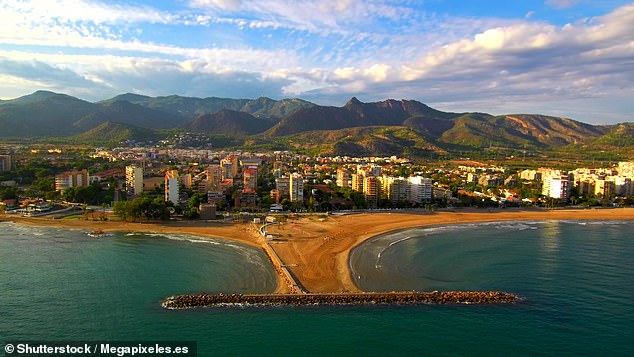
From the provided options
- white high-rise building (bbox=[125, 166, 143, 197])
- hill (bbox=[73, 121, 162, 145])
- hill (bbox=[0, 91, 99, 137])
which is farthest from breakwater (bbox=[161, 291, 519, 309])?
hill (bbox=[0, 91, 99, 137])

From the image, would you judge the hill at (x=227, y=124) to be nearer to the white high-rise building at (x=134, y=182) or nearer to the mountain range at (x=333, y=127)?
the mountain range at (x=333, y=127)

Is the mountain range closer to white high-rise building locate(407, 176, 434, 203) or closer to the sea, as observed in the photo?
white high-rise building locate(407, 176, 434, 203)

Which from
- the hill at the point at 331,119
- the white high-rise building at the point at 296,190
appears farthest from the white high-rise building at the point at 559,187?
the hill at the point at 331,119

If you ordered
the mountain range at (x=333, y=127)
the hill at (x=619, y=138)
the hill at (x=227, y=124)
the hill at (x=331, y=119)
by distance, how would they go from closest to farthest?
the mountain range at (x=333, y=127) → the hill at (x=619, y=138) → the hill at (x=227, y=124) → the hill at (x=331, y=119)

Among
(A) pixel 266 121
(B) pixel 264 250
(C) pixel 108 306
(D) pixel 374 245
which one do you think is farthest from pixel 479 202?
(A) pixel 266 121

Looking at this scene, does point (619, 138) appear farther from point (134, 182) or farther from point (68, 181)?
point (68, 181)

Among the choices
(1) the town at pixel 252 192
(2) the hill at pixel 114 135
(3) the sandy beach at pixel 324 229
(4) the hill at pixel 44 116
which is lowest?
(3) the sandy beach at pixel 324 229
